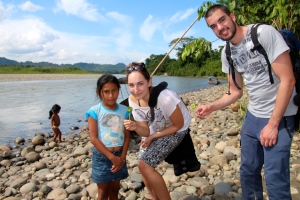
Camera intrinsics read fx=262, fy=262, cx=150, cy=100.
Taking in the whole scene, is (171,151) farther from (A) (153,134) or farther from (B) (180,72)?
(B) (180,72)

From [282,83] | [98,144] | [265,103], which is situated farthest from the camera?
[98,144]

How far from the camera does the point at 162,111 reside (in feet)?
8.20

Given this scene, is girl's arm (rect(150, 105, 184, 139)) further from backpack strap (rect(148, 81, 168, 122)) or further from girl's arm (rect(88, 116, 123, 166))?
girl's arm (rect(88, 116, 123, 166))

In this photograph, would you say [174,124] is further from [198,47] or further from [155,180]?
[198,47]

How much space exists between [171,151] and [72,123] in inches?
421

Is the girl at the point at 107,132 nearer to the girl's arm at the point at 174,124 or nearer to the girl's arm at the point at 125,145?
the girl's arm at the point at 125,145

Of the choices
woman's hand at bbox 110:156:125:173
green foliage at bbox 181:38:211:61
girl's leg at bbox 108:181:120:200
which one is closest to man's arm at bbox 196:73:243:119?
woman's hand at bbox 110:156:125:173

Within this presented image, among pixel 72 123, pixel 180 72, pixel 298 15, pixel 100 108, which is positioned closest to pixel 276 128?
pixel 100 108

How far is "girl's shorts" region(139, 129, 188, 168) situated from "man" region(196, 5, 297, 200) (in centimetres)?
63

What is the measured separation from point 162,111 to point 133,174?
211 cm

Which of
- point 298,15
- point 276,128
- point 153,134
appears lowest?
point 153,134

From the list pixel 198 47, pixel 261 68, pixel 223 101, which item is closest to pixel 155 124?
pixel 223 101

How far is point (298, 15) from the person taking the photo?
484 cm

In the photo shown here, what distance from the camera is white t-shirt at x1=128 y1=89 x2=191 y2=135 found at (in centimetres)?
246
